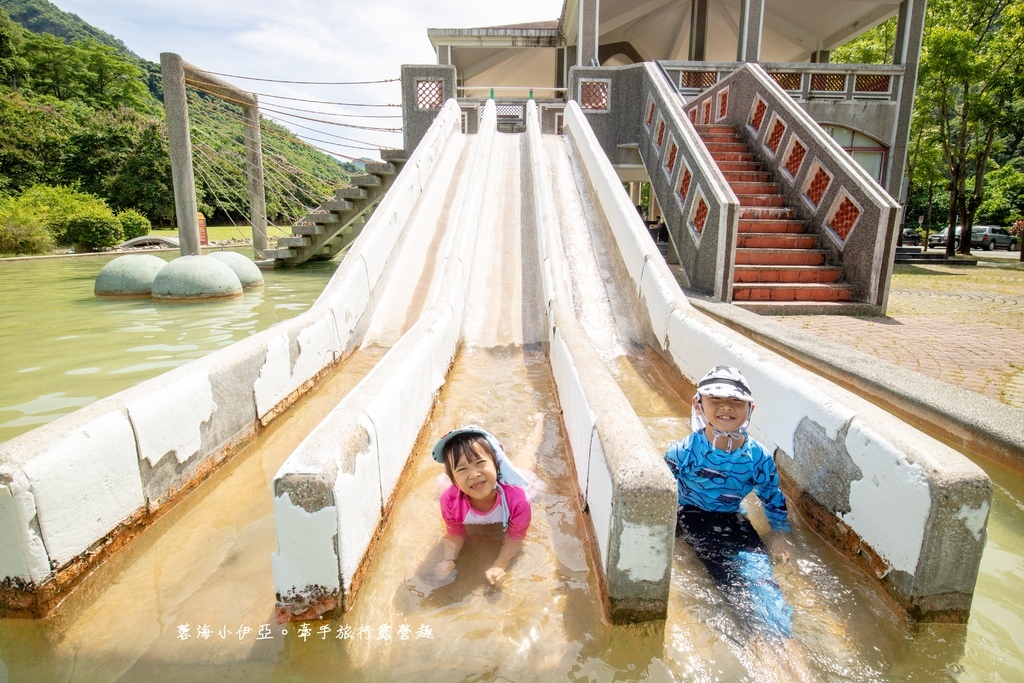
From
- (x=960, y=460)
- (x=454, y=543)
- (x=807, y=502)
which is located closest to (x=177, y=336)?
(x=454, y=543)

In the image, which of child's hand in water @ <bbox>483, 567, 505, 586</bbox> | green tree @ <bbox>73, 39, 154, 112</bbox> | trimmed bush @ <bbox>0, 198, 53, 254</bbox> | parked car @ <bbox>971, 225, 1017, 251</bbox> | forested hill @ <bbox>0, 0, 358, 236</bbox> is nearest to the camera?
child's hand in water @ <bbox>483, 567, 505, 586</bbox>

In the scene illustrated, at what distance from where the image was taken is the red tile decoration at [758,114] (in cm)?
937

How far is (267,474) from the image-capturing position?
3.08 meters

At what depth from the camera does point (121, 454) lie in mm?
2367

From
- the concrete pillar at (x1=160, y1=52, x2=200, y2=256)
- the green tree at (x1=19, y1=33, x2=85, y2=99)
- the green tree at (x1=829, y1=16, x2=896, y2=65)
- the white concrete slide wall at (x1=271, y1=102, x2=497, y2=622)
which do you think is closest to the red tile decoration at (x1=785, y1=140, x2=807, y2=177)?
the white concrete slide wall at (x1=271, y1=102, x2=497, y2=622)

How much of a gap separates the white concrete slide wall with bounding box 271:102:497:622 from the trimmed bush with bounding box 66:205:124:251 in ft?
64.1

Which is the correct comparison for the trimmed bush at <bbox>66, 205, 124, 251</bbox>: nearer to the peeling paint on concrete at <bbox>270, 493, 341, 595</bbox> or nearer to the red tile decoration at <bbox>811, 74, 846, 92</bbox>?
the red tile decoration at <bbox>811, 74, 846, 92</bbox>

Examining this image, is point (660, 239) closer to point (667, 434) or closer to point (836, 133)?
point (836, 133)

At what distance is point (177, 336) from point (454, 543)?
5153 millimetres

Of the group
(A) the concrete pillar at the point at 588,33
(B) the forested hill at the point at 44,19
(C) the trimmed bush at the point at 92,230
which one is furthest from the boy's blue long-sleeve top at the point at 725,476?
(B) the forested hill at the point at 44,19

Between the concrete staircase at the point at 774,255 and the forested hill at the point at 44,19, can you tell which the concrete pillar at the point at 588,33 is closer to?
the concrete staircase at the point at 774,255

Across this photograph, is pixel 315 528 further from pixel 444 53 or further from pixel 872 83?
pixel 444 53

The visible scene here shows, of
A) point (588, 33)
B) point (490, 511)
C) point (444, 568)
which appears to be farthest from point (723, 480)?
point (588, 33)

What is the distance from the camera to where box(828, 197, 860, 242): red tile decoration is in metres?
7.09
